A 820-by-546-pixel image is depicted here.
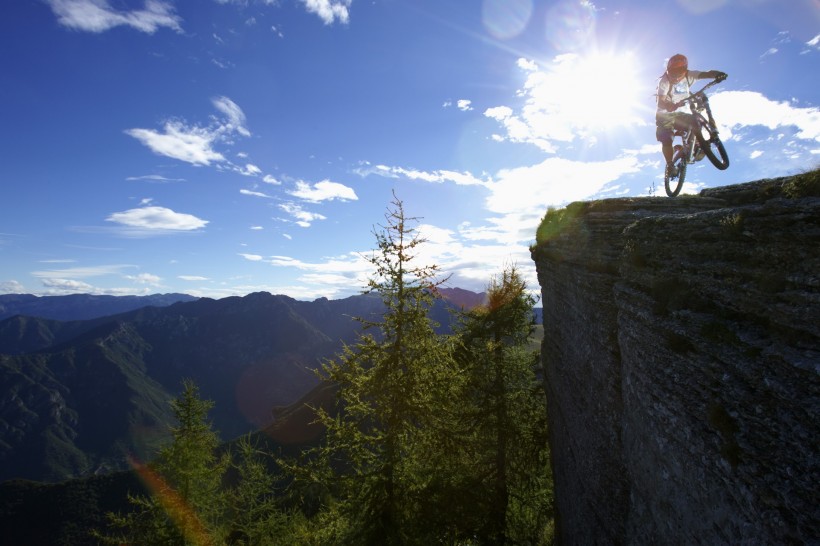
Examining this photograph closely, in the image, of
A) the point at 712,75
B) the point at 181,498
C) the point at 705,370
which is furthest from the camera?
the point at 181,498

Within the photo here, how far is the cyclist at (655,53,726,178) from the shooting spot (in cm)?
1231

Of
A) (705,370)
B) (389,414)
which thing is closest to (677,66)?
(705,370)

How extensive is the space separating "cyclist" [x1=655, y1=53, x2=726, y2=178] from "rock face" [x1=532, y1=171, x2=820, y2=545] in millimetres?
2725

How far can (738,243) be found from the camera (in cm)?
635

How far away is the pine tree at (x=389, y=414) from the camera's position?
13289 millimetres

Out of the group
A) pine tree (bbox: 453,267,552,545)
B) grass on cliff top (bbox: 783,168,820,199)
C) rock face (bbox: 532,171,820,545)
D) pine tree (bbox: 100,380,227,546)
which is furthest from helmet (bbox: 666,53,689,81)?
pine tree (bbox: 100,380,227,546)

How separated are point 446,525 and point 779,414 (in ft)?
42.7

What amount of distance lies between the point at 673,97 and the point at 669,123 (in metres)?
0.79

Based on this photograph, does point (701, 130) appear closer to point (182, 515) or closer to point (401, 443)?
point (401, 443)

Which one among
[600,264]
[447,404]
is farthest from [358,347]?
[600,264]

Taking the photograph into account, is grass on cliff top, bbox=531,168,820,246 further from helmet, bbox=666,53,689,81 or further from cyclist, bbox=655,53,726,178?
helmet, bbox=666,53,689,81

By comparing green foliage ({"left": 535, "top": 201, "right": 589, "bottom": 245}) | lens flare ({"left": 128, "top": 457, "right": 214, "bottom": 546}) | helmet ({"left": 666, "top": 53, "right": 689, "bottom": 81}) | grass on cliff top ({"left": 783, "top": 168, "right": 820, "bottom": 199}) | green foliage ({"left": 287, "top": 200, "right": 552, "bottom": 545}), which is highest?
helmet ({"left": 666, "top": 53, "right": 689, "bottom": 81})

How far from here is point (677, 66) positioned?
1252 centimetres

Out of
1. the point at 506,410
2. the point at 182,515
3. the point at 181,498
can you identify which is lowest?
the point at 182,515
